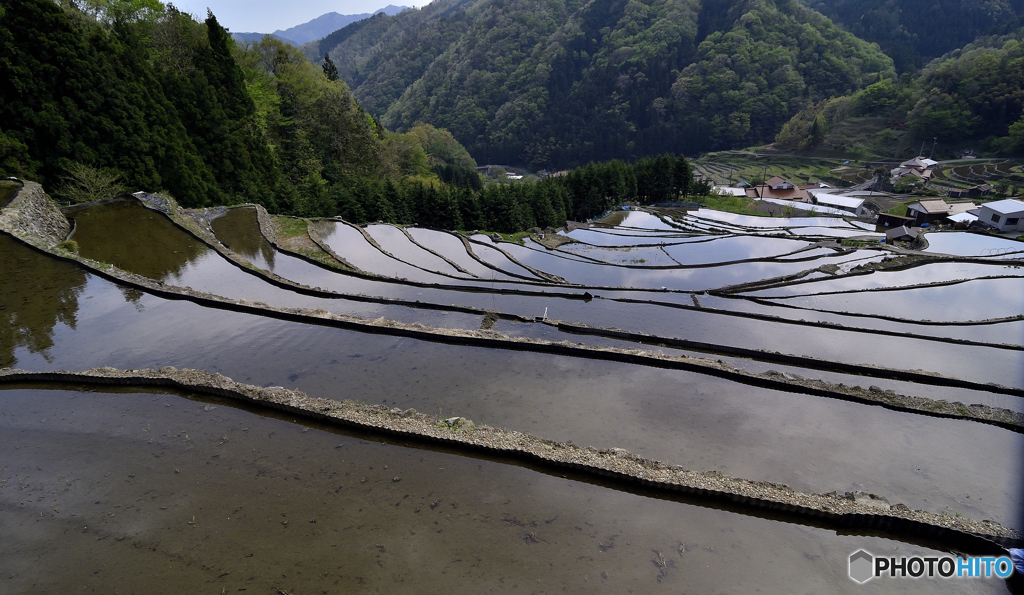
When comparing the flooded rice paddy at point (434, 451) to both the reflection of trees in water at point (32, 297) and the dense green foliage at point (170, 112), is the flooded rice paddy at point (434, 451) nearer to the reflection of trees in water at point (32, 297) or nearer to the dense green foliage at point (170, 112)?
the reflection of trees in water at point (32, 297)

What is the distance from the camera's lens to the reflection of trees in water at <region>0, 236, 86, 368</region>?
9906 millimetres

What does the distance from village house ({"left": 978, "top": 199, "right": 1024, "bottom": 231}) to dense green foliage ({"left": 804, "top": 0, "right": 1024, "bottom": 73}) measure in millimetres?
100868

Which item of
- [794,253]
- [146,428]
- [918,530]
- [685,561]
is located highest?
[146,428]

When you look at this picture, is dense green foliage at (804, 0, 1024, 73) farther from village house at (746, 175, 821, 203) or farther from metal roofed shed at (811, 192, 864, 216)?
metal roofed shed at (811, 192, 864, 216)

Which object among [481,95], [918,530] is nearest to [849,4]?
[481,95]

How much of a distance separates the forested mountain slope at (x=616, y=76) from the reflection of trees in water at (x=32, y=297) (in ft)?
357

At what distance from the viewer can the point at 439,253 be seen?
79.9 feet

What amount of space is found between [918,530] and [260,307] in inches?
592

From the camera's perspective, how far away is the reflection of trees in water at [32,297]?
991 cm

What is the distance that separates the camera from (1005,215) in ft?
101

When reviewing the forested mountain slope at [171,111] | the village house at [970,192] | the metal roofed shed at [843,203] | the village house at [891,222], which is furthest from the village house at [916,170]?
the forested mountain slope at [171,111]

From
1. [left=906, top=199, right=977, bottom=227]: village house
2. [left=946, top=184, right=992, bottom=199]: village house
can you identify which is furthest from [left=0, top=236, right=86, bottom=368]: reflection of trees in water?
[left=946, top=184, right=992, bottom=199]: village house

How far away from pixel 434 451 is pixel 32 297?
41.5ft

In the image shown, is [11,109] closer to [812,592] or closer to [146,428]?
[146,428]
